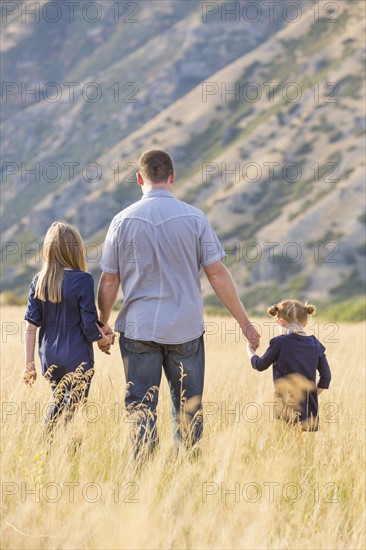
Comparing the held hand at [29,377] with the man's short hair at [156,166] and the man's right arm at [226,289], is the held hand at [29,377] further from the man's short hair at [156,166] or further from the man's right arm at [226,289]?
the man's short hair at [156,166]

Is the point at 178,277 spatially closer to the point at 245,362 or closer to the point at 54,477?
the point at 54,477

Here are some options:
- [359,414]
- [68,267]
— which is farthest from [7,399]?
[359,414]

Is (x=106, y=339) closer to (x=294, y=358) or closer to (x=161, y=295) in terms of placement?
(x=161, y=295)

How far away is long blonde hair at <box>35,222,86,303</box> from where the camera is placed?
5660 mm

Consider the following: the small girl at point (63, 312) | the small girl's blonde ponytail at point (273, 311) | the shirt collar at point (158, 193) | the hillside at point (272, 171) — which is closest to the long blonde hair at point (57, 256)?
the small girl at point (63, 312)

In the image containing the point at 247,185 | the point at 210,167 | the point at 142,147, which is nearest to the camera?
the point at 247,185

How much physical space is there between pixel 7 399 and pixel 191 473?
2.21 meters

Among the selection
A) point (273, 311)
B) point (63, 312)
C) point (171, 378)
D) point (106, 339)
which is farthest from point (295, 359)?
point (63, 312)

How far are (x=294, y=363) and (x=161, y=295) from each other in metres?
1.19

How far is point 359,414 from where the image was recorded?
6.93 meters

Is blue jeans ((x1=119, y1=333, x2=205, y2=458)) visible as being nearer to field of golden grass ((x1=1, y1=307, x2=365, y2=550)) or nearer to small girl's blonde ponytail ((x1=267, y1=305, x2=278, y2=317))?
field of golden grass ((x1=1, y1=307, x2=365, y2=550))

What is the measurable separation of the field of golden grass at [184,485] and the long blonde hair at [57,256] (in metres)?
0.82

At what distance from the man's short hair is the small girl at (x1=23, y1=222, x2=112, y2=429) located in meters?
0.62

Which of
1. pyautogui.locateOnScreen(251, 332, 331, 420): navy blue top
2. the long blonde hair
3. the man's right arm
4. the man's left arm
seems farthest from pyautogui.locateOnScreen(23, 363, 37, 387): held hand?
pyautogui.locateOnScreen(251, 332, 331, 420): navy blue top
